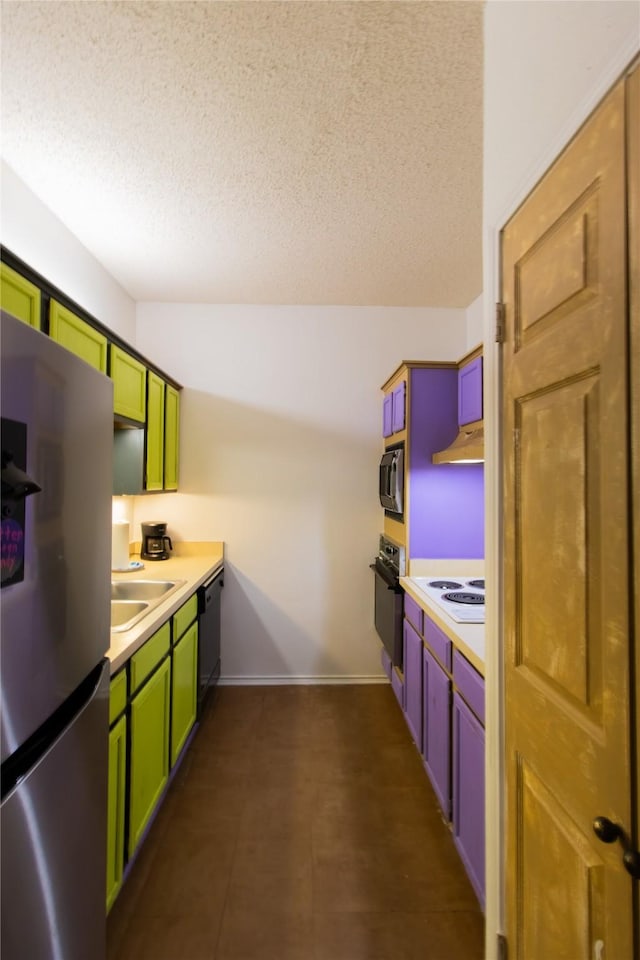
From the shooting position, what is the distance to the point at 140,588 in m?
2.24

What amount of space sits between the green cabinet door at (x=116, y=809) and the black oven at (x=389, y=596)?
1.49 metres

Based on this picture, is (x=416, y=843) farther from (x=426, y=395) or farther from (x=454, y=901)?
(x=426, y=395)

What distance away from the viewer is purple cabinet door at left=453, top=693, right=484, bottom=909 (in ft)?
4.36

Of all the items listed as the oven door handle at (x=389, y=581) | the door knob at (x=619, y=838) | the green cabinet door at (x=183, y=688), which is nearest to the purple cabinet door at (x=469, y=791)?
the door knob at (x=619, y=838)

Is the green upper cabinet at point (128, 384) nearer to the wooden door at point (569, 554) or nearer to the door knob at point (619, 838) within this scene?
the wooden door at point (569, 554)

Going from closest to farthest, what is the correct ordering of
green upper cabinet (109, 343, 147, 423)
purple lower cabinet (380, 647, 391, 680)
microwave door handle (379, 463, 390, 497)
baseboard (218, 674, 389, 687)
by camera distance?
green upper cabinet (109, 343, 147, 423)
microwave door handle (379, 463, 390, 497)
purple lower cabinet (380, 647, 391, 680)
baseboard (218, 674, 389, 687)

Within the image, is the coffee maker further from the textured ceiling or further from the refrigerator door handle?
the refrigerator door handle

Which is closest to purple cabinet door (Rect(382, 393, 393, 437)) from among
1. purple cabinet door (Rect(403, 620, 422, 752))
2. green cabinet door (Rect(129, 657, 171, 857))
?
purple cabinet door (Rect(403, 620, 422, 752))

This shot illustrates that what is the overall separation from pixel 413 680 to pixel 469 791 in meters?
0.74

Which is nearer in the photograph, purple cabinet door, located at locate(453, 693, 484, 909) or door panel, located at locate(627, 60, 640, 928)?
door panel, located at locate(627, 60, 640, 928)

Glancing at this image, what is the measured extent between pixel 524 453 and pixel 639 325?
37cm

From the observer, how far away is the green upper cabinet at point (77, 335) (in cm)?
148

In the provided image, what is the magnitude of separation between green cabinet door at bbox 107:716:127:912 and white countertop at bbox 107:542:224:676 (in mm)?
241

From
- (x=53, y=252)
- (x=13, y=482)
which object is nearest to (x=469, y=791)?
(x=13, y=482)
